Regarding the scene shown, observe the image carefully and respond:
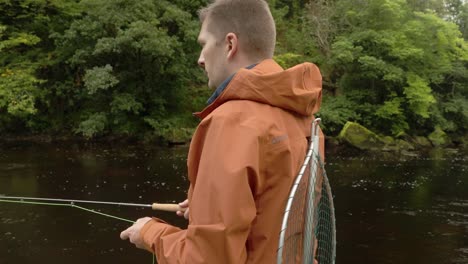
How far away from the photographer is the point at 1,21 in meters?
18.3

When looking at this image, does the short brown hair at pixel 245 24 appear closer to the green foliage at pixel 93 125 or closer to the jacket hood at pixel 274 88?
A: the jacket hood at pixel 274 88

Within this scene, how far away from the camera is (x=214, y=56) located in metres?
1.58

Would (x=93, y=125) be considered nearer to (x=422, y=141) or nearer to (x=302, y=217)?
(x=422, y=141)

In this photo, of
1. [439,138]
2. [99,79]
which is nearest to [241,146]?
[99,79]

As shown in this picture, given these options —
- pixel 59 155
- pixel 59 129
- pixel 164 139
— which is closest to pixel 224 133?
pixel 59 155

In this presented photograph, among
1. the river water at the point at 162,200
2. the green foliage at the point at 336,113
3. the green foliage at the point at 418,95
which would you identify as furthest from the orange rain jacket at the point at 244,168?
the green foliage at the point at 418,95

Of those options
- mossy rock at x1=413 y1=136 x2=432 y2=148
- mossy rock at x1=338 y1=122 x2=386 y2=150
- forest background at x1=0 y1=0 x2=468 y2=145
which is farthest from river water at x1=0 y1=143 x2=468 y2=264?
mossy rock at x1=413 y1=136 x2=432 y2=148

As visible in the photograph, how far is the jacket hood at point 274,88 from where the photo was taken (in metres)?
1.42

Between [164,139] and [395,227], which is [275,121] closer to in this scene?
[395,227]

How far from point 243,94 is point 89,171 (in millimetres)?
11904

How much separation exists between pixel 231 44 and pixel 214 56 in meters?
0.08

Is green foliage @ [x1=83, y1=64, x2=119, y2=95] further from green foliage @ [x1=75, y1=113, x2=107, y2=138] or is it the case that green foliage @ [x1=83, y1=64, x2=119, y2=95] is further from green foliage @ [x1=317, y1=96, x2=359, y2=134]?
green foliage @ [x1=317, y1=96, x2=359, y2=134]

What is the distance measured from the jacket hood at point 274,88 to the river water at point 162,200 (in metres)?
5.83

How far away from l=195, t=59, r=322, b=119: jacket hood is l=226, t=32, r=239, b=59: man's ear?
10cm
